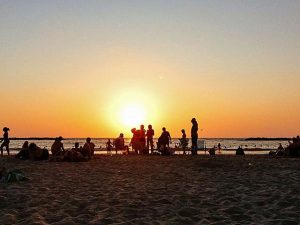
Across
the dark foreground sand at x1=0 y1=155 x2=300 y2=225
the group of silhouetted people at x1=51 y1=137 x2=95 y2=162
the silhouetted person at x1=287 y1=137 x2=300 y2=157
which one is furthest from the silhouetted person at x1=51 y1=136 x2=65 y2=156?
the silhouetted person at x1=287 y1=137 x2=300 y2=157

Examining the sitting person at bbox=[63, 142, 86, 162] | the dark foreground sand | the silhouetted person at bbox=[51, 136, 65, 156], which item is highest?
the silhouetted person at bbox=[51, 136, 65, 156]

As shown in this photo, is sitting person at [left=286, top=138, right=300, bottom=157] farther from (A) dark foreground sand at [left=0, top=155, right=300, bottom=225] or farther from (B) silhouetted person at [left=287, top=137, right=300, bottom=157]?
(A) dark foreground sand at [left=0, top=155, right=300, bottom=225]

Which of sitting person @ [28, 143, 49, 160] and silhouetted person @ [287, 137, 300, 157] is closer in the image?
sitting person @ [28, 143, 49, 160]

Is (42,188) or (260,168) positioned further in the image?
(260,168)

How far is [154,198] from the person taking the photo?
34.4ft

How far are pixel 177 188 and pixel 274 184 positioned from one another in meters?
3.21

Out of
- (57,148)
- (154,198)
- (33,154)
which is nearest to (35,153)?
(33,154)

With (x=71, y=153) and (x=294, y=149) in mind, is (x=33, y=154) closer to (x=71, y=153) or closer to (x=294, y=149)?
(x=71, y=153)

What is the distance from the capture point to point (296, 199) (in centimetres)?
1005

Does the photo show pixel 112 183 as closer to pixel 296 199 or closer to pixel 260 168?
pixel 296 199

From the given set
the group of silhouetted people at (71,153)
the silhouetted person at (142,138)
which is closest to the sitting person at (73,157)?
the group of silhouetted people at (71,153)

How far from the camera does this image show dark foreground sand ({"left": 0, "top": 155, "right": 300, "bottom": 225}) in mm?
8305

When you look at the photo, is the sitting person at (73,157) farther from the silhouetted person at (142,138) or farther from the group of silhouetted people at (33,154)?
the silhouetted person at (142,138)

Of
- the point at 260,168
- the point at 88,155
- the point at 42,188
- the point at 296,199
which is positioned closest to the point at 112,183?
the point at 42,188
